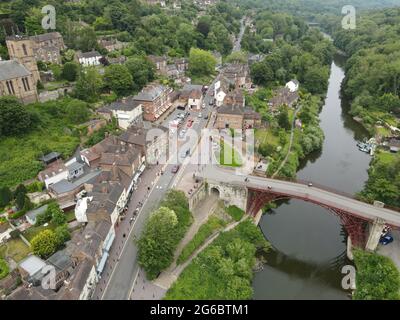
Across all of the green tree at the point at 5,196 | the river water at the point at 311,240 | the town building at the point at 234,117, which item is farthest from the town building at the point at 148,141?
the river water at the point at 311,240

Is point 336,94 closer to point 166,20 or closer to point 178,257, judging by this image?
point 166,20

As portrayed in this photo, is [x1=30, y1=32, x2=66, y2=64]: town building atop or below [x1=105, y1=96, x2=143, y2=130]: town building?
atop

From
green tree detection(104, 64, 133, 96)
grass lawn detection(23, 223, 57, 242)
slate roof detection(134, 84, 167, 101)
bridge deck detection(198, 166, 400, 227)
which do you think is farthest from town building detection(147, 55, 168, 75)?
grass lawn detection(23, 223, 57, 242)

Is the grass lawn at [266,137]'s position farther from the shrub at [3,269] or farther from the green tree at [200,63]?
the shrub at [3,269]

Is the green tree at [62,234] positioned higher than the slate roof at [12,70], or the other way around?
the slate roof at [12,70]

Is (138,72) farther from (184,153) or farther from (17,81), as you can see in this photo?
(184,153)

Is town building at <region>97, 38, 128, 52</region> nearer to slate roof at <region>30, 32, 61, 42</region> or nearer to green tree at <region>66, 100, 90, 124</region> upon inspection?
slate roof at <region>30, 32, 61, 42</region>

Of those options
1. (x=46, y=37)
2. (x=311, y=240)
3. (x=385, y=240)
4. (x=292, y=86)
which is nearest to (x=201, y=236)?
(x=311, y=240)

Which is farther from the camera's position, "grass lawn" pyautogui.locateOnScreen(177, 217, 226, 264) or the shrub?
"grass lawn" pyautogui.locateOnScreen(177, 217, 226, 264)
